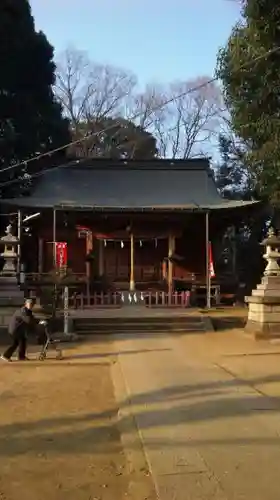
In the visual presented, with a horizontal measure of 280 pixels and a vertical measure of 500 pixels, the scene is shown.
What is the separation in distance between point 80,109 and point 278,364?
34.9 metres

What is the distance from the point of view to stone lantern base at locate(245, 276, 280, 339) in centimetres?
1602

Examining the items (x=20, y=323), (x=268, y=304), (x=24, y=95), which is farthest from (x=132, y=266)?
(x=20, y=323)

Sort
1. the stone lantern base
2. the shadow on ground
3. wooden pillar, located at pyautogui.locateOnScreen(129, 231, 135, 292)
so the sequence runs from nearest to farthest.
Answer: the shadow on ground → the stone lantern base → wooden pillar, located at pyautogui.locateOnScreen(129, 231, 135, 292)

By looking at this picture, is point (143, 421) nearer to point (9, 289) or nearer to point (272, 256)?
point (9, 289)

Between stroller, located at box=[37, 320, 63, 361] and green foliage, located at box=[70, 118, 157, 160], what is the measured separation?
27.7 m

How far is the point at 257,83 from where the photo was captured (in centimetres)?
1391

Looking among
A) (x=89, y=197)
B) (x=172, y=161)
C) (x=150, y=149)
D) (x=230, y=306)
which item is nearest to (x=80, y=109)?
(x=150, y=149)

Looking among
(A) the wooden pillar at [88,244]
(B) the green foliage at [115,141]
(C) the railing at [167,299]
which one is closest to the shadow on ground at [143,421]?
(C) the railing at [167,299]

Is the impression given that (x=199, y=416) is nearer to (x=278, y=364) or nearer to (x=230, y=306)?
(x=278, y=364)

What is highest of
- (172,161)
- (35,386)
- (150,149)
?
(150,149)

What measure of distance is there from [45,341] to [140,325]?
206 inches

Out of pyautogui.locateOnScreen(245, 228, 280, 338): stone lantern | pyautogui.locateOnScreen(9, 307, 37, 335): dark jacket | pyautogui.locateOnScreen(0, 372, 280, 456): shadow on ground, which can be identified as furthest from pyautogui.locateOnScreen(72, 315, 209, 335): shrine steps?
pyautogui.locateOnScreen(0, 372, 280, 456): shadow on ground

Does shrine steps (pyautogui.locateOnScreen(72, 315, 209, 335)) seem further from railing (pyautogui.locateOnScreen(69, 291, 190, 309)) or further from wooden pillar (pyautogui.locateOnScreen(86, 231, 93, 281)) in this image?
wooden pillar (pyautogui.locateOnScreen(86, 231, 93, 281))

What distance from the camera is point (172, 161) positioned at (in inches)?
1203
